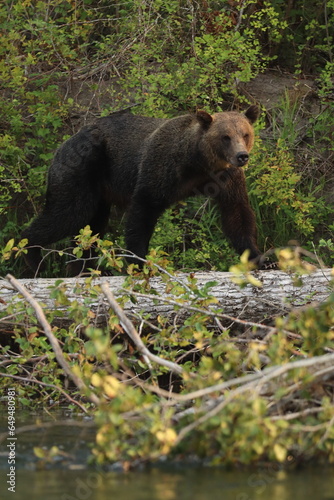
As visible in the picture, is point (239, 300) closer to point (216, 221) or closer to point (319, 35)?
point (216, 221)

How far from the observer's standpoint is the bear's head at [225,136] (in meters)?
7.30

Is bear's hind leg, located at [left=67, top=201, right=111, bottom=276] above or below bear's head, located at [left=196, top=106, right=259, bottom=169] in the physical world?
below

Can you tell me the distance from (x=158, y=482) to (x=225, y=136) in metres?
4.07

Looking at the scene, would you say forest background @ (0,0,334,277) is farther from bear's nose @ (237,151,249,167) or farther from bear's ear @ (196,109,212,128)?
bear's nose @ (237,151,249,167)

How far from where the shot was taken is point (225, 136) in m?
7.36

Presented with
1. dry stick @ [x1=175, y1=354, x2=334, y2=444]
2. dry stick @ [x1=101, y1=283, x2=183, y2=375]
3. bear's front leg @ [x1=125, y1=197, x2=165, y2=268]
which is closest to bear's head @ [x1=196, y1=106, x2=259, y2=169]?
bear's front leg @ [x1=125, y1=197, x2=165, y2=268]

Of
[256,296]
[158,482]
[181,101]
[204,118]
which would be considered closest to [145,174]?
[204,118]

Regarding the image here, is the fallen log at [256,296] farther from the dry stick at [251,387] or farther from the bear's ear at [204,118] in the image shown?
the dry stick at [251,387]

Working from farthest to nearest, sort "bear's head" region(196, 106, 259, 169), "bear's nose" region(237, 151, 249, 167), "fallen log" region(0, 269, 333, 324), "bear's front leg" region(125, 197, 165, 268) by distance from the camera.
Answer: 1. "bear's front leg" region(125, 197, 165, 268)
2. "bear's head" region(196, 106, 259, 169)
3. "bear's nose" region(237, 151, 249, 167)
4. "fallen log" region(0, 269, 333, 324)

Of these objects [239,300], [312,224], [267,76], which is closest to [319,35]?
[267,76]

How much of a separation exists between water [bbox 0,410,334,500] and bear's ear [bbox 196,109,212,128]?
384cm

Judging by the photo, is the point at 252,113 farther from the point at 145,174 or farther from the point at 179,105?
the point at 179,105

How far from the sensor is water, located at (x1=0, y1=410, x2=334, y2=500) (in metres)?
3.57

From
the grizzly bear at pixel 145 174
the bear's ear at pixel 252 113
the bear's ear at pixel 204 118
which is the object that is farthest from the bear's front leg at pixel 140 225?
the bear's ear at pixel 252 113
